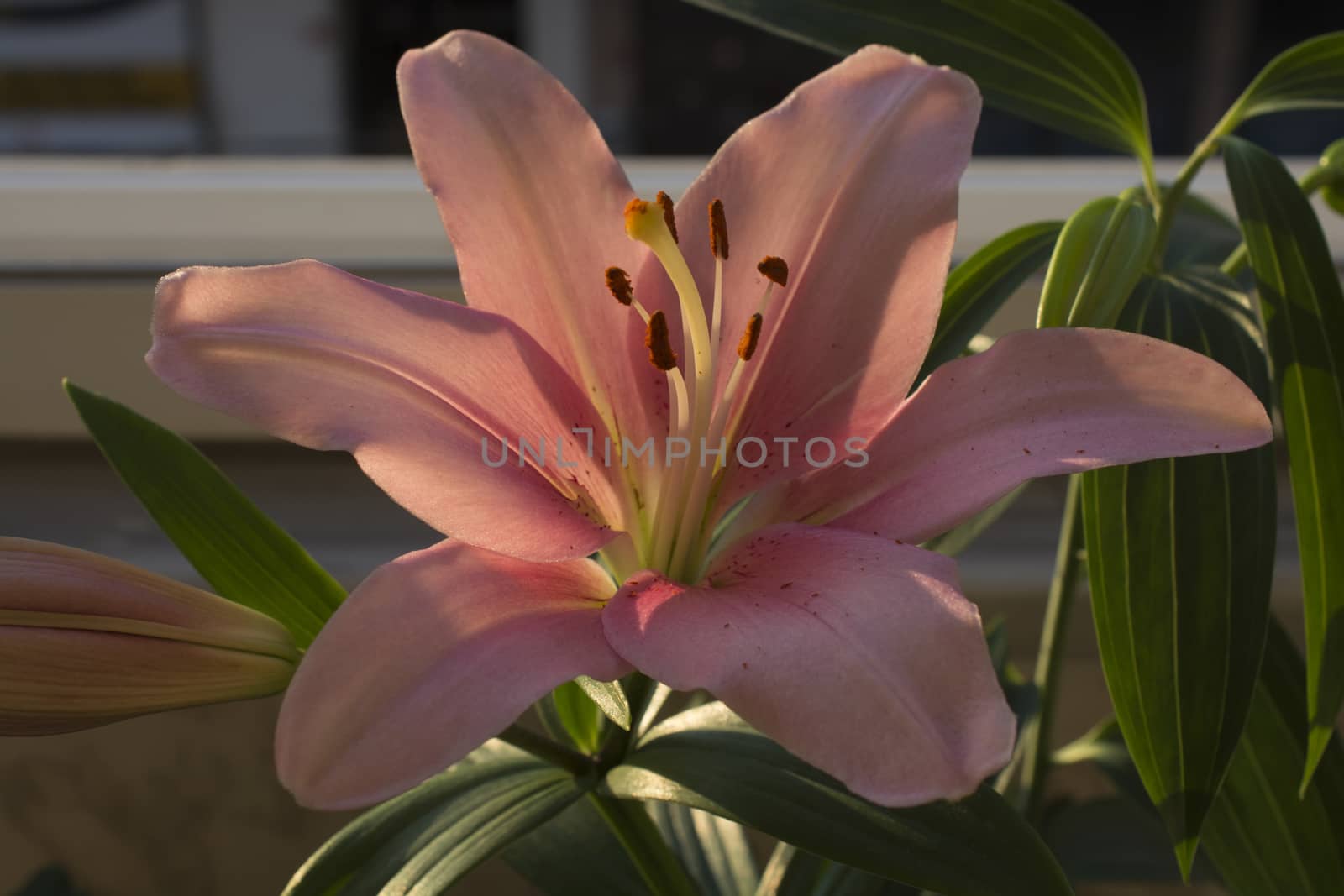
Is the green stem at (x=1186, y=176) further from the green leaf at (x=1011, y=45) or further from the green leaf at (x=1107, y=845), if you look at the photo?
the green leaf at (x=1107, y=845)

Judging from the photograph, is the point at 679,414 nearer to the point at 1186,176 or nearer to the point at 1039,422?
the point at 1039,422

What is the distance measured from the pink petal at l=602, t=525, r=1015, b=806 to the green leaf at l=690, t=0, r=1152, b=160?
23cm

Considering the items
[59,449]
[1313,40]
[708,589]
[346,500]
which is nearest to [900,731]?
[708,589]

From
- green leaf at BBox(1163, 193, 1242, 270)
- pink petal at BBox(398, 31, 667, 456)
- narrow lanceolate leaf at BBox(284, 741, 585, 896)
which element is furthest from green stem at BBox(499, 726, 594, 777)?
green leaf at BBox(1163, 193, 1242, 270)

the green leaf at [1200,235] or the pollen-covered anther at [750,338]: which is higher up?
the pollen-covered anther at [750,338]

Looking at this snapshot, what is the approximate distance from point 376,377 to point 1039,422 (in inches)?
7.3

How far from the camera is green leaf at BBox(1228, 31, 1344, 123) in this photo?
1.47 feet

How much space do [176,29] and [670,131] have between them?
1.94m

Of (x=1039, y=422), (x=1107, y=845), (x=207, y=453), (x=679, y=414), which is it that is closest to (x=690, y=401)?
(x=679, y=414)

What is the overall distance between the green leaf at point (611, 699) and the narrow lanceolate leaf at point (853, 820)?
0.04m

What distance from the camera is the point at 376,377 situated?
31 centimetres

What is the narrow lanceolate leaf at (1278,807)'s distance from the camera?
18.4 inches

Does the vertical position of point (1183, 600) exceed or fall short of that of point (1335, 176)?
it falls short

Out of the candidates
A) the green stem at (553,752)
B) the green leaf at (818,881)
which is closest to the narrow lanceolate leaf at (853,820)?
the green stem at (553,752)
